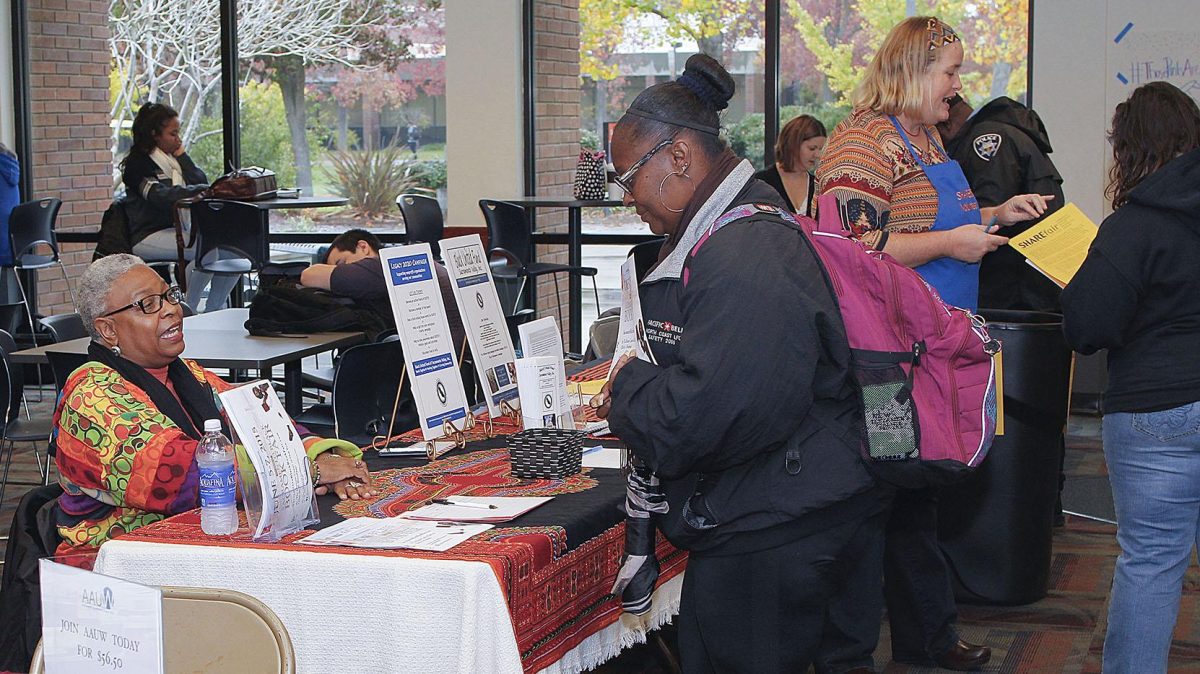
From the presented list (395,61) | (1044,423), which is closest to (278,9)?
(395,61)

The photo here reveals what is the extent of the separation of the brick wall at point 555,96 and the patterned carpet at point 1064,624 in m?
4.45

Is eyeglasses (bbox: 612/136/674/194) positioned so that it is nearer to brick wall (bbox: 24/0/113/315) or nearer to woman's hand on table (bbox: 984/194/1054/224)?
woman's hand on table (bbox: 984/194/1054/224)

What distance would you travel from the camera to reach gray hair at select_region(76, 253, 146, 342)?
9.29 feet

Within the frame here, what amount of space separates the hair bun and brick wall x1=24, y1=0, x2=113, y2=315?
844 cm

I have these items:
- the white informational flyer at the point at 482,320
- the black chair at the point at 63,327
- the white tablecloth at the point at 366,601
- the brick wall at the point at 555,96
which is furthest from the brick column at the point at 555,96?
the white tablecloth at the point at 366,601

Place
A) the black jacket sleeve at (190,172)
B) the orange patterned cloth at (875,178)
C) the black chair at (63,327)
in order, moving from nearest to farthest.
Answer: the orange patterned cloth at (875,178), the black chair at (63,327), the black jacket sleeve at (190,172)

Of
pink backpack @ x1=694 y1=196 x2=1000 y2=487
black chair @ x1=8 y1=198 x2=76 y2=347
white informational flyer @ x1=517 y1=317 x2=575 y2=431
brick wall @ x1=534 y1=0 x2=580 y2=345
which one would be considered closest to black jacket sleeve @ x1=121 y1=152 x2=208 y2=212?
black chair @ x1=8 y1=198 x2=76 y2=347

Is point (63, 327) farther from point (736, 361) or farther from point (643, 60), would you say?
point (643, 60)

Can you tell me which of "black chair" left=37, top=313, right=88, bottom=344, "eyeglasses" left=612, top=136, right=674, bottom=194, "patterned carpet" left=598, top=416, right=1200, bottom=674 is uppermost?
"eyeglasses" left=612, top=136, right=674, bottom=194

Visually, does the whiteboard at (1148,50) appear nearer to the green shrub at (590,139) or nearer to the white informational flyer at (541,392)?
the green shrub at (590,139)

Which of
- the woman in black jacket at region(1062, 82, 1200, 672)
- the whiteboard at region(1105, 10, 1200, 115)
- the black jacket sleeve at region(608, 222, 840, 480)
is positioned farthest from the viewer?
the whiteboard at region(1105, 10, 1200, 115)

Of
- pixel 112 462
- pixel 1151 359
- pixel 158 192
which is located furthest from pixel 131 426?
pixel 158 192

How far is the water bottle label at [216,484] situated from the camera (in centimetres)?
234

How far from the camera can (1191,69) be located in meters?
7.20
